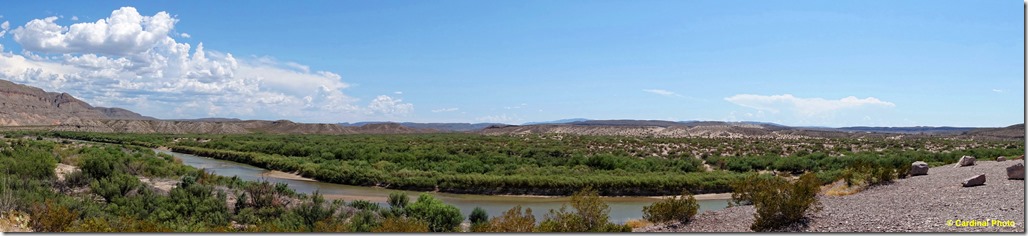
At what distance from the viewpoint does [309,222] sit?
49.9ft

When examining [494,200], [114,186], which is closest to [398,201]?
[494,200]

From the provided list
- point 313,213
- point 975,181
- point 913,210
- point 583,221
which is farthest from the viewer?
point 313,213

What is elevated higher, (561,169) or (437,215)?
(561,169)

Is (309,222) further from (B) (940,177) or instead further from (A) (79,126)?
(A) (79,126)

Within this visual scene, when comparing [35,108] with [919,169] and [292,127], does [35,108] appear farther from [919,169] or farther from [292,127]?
[919,169]

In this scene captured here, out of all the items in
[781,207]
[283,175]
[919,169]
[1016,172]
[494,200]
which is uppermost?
[1016,172]

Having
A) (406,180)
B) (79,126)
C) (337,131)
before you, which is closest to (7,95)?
(79,126)

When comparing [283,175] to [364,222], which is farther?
[283,175]

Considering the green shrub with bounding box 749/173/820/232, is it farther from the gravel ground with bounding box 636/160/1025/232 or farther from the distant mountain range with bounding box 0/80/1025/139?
the distant mountain range with bounding box 0/80/1025/139

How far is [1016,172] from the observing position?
585 inches

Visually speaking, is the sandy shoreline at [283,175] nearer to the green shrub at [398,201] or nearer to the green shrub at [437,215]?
the green shrub at [398,201]

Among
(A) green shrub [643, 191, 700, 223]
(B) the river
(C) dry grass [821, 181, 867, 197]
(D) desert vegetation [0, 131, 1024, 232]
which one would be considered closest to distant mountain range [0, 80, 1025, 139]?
(D) desert vegetation [0, 131, 1024, 232]

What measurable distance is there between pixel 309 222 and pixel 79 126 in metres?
118

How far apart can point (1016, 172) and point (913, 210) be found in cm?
490
